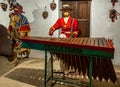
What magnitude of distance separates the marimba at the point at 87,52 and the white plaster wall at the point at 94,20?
1.93m

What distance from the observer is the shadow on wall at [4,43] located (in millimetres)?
5394

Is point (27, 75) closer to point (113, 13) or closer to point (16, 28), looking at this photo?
point (16, 28)

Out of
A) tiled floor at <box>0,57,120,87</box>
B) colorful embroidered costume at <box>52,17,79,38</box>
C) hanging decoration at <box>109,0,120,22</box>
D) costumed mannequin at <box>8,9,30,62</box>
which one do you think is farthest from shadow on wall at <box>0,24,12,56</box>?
hanging decoration at <box>109,0,120,22</box>

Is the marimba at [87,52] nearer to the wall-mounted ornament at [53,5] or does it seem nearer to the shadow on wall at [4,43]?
the wall-mounted ornament at [53,5]

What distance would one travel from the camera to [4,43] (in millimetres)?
5465

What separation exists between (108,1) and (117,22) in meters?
0.54

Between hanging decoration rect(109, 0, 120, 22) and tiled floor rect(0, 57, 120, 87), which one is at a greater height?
hanging decoration rect(109, 0, 120, 22)

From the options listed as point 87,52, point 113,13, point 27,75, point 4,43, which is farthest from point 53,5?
point 87,52

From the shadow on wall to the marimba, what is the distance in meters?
2.55

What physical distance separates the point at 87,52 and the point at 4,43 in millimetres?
3522

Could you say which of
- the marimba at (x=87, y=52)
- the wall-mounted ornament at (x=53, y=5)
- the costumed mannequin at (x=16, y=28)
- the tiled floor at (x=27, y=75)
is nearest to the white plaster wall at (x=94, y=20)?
the wall-mounted ornament at (x=53, y=5)

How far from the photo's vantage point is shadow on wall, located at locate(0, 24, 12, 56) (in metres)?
5.39

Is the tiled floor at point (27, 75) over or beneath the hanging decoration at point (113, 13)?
beneath

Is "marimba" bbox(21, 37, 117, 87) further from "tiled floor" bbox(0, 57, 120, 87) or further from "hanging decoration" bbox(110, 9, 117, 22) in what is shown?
"hanging decoration" bbox(110, 9, 117, 22)
